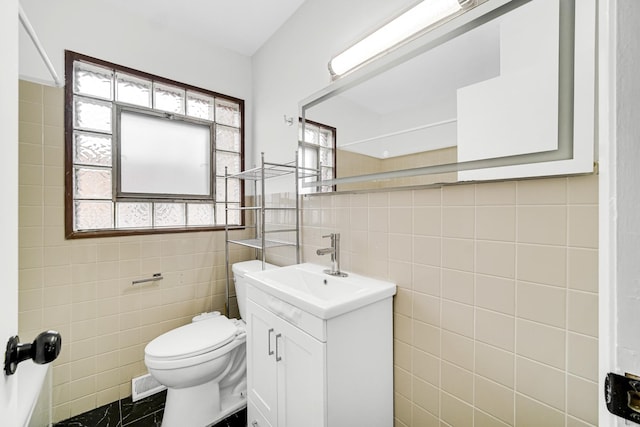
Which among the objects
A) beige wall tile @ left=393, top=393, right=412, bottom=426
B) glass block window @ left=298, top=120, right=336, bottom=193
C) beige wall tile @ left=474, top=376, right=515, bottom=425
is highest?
glass block window @ left=298, top=120, right=336, bottom=193

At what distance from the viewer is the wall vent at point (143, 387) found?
5.49 ft

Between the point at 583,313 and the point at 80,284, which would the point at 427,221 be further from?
the point at 80,284

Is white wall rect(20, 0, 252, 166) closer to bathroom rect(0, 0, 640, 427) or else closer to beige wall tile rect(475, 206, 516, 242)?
bathroom rect(0, 0, 640, 427)

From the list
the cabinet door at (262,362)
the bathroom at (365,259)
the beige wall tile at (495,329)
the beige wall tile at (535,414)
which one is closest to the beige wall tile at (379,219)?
the bathroom at (365,259)

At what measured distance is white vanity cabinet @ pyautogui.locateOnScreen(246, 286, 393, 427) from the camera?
92 cm

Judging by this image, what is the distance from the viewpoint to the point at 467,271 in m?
0.94

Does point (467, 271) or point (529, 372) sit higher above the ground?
point (467, 271)

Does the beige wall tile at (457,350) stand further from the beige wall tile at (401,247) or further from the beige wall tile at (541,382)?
the beige wall tile at (401,247)

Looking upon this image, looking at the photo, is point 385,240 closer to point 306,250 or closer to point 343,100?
point 306,250

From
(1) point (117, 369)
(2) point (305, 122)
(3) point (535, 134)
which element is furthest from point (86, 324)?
(3) point (535, 134)

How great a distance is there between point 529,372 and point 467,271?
1.09 ft

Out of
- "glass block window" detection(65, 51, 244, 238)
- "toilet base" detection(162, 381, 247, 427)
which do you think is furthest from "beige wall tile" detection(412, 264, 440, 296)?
"glass block window" detection(65, 51, 244, 238)

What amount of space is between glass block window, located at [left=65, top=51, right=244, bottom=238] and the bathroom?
0.09 m

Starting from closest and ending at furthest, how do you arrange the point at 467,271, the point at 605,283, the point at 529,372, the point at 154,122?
the point at 605,283 < the point at 529,372 < the point at 467,271 < the point at 154,122
